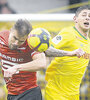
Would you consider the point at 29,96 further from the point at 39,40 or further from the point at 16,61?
the point at 39,40

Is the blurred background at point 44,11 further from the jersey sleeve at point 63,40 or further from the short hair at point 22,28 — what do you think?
the short hair at point 22,28

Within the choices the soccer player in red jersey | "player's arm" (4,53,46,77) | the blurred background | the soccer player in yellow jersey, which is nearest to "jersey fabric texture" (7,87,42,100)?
the soccer player in red jersey

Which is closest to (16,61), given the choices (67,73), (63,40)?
(63,40)

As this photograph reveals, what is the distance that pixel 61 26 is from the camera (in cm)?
596

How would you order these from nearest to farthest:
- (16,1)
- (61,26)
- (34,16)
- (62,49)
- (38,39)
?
(38,39)
(62,49)
(34,16)
(61,26)
(16,1)

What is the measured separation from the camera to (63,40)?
163 inches

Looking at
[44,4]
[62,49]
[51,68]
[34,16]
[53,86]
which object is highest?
[44,4]

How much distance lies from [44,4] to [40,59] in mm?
7243

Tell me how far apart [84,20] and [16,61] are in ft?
3.93

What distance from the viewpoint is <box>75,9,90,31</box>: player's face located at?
14.1 ft

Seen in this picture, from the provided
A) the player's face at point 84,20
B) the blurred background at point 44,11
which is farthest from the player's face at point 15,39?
the blurred background at point 44,11

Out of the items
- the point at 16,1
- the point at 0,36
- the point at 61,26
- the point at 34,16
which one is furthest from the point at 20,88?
the point at 16,1

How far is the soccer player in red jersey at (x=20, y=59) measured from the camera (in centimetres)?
362

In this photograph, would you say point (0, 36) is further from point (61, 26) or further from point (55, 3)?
point (55, 3)
